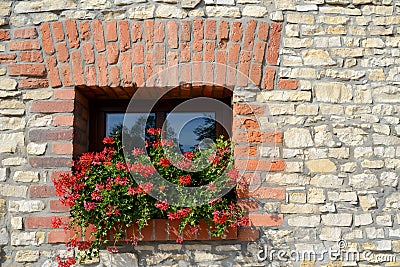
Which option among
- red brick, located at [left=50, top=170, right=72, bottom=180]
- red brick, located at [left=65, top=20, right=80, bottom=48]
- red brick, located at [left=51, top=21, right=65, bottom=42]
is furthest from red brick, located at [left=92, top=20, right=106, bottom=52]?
red brick, located at [left=50, top=170, right=72, bottom=180]

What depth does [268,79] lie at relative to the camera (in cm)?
342

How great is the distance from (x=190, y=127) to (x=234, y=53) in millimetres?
649

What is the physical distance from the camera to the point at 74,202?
3195 millimetres

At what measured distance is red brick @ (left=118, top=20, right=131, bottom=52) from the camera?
11.2ft

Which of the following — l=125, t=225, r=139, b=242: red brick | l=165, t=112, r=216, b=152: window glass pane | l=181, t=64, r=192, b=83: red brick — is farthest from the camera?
l=165, t=112, r=216, b=152: window glass pane

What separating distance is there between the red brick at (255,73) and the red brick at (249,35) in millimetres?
136

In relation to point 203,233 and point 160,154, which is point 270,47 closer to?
point 160,154

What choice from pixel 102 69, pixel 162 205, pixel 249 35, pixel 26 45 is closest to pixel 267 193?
pixel 162 205

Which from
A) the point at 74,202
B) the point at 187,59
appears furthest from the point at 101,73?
the point at 74,202

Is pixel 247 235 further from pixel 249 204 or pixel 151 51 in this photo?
pixel 151 51

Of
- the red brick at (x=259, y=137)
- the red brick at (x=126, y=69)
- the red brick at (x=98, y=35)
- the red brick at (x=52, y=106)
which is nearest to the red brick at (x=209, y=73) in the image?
the red brick at (x=259, y=137)

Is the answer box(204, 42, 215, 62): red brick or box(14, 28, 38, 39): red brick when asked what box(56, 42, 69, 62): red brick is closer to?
box(14, 28, 38, 39): red brick

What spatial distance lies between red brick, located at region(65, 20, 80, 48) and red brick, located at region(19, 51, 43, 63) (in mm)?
239

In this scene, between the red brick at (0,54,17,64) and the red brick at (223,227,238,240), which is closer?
the red brick at (223,227,238,240)
